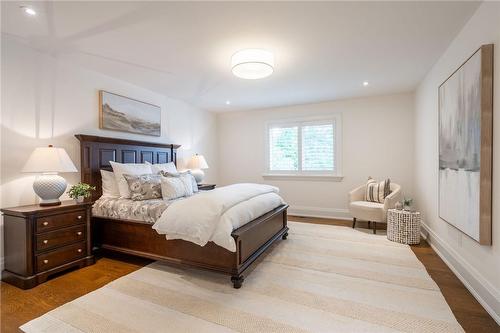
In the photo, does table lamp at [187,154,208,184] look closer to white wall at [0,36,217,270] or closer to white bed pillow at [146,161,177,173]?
white bed pillow at [146,161,177,173]

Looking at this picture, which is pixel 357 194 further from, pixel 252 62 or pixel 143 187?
pixel 143 187

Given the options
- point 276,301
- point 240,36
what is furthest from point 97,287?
point 240,36

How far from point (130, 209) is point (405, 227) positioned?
12.0ft

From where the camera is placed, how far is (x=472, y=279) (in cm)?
216

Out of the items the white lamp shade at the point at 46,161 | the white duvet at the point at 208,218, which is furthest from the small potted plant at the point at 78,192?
the white duvet at the point at 208,218

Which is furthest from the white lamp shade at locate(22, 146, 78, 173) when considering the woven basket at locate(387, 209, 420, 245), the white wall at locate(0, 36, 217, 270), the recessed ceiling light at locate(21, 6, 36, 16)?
the woven basket at locate(387, 209, 420, 245)

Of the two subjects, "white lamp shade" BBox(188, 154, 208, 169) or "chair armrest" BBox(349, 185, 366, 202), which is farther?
"white lamp shade" BBox(188, 154, 208, 169)

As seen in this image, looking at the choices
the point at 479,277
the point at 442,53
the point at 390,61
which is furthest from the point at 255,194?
the point at 442,53

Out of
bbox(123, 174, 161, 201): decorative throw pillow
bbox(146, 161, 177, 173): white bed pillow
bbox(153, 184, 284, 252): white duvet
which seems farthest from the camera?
bbox(146, 161, 177, 173): white bed pillow

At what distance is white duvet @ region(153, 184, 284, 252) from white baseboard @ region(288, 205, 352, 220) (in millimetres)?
2846

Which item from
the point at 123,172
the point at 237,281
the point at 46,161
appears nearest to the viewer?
the point at 237,281

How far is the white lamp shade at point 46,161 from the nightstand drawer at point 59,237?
25.7 inches

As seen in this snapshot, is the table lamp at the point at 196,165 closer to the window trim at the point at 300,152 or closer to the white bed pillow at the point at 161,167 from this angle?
the white bed pillow at the point at 161,167

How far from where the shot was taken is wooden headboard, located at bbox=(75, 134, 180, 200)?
324cm
